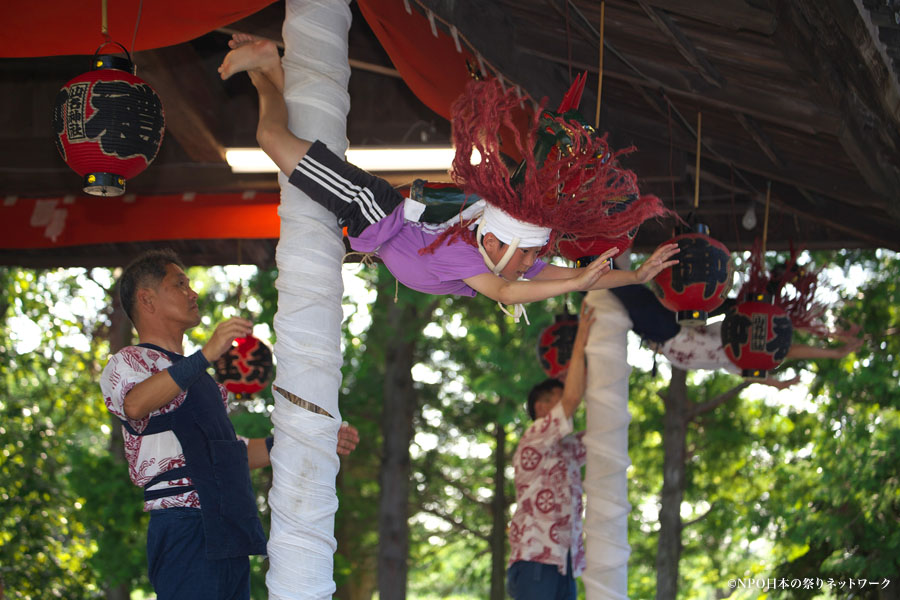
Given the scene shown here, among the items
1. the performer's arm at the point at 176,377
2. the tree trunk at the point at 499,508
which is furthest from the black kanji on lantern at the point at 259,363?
the tree trunk at the point at 499,508

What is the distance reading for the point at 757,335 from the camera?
4590 millimetres

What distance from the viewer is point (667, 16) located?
3.65 metres

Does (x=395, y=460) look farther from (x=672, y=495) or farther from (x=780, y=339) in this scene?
(x=780, y=339)

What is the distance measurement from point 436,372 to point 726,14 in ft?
31.1

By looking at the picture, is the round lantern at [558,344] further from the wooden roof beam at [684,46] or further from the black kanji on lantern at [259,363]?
the wooden roof beam at [684,46]

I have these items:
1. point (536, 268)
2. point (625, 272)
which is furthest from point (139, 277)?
point (625, 272)

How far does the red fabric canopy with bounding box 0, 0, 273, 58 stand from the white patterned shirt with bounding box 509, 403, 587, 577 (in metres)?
2.30

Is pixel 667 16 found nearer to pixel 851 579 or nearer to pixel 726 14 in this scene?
pixel 726 14

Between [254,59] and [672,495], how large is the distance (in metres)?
8.42

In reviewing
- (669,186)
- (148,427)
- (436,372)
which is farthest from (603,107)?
(436,372)

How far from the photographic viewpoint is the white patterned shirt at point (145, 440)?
2.85 m

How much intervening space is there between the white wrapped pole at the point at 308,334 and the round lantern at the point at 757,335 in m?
2.33

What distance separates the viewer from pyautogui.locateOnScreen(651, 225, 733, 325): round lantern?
158 inches

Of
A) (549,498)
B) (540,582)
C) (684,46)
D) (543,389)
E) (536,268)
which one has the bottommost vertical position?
(540,582)
